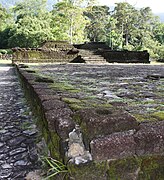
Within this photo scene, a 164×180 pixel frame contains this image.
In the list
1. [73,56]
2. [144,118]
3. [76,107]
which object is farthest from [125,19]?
[144,118]

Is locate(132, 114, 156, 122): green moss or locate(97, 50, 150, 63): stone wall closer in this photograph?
locate(132, 114, 156, 122): green moss

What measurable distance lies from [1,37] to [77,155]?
1432 inches

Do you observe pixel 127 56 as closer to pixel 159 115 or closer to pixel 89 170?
pixel 159 115

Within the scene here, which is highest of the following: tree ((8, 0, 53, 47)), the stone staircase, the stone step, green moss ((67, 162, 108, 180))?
tree ((8, 0, 53, 47))

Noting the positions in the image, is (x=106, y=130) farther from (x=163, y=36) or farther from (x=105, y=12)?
(x=105, y=12)

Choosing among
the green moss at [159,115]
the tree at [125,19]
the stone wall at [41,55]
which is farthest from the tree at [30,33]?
the green moss at [159,115]

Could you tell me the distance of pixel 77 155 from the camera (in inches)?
58.7

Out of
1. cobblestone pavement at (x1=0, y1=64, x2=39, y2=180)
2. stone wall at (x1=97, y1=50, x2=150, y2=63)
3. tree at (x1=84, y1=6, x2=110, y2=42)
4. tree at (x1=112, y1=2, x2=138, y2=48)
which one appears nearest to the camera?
cobblestone pavement at (x1=0, y1=64, x2=39, y2=180)

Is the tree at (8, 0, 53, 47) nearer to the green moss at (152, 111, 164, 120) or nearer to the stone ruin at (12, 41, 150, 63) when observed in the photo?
the stone ruin at (12, 41, 150, 63)

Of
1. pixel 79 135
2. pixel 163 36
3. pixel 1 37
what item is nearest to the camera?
pixel 79 135

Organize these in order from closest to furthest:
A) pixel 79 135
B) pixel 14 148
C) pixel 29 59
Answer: pixel 79 135 < pixel 14 148 < pixel 29 59

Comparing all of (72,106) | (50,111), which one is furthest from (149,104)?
(50,111)

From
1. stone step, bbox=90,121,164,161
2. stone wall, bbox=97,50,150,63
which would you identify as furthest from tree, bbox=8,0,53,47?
stone step, bbox=90,121,164,161

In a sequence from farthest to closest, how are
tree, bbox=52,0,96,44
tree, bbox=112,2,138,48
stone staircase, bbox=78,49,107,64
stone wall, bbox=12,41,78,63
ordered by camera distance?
tree, bbox=112,2,138,48
tree, bbox=52,0,96,44
stone wall, bbox=12,41,78,63
stone staircase, bbox=78,49,107,64
